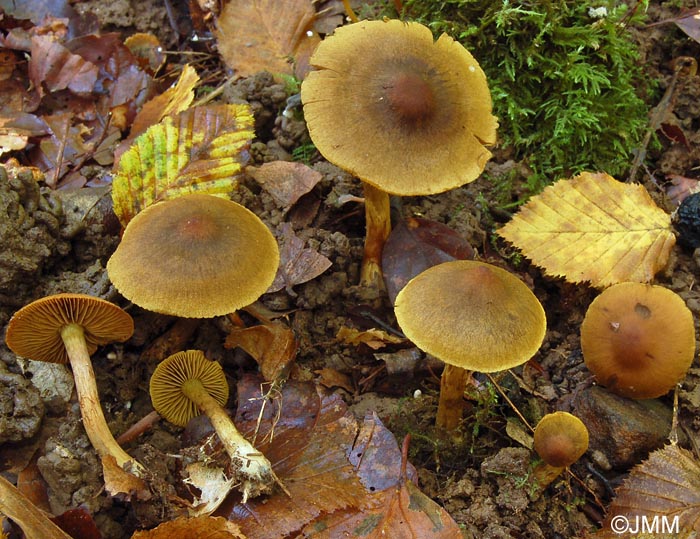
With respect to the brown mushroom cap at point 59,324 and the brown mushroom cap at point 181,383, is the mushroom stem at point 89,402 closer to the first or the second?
the brown mushroom cap at point 59,324

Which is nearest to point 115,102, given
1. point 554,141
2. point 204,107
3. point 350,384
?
point 204,107

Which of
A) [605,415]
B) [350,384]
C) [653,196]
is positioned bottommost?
[350,384]

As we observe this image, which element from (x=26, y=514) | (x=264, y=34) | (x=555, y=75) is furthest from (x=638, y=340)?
(x=264, y=34)

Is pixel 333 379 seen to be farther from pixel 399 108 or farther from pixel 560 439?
pixel 399 108

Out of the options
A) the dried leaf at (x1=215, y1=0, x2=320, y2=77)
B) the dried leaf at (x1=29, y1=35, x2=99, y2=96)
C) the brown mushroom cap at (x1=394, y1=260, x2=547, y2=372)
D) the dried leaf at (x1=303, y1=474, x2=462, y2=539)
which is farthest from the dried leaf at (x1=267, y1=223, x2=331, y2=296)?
the dried leaf at (x1=29, y1=35, x2=99, y2=96)

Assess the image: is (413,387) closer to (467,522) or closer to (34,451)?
(467,522)

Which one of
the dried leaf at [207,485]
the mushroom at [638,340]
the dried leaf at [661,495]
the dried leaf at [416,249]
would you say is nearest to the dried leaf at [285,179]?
the dried leaf at [416,249]
